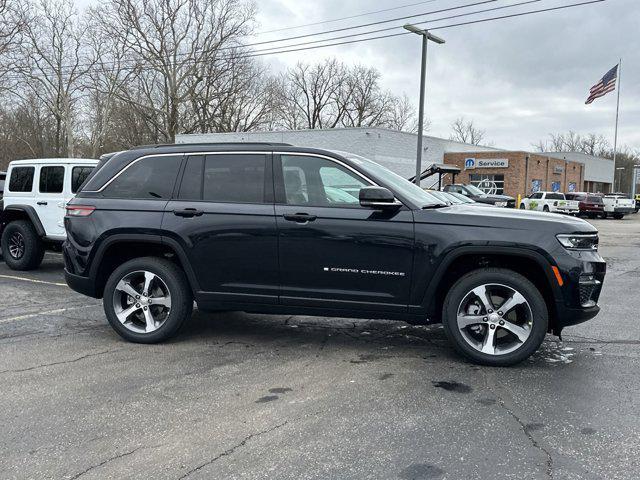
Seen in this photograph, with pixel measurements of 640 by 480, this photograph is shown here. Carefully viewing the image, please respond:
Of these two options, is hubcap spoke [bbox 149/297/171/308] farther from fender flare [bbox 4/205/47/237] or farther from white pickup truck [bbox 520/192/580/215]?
white pickup truck [bbox 520/192/580/215]

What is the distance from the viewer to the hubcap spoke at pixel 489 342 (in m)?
4.59

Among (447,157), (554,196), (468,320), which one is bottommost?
(468,320)

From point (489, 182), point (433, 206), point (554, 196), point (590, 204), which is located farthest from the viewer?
point (489, 182)

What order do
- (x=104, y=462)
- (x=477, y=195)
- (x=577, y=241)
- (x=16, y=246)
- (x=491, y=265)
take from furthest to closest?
(x=477, y=195)
(x=16, y=246)
(x=491, y=265)
(x=577, y=241)
(x=104, y=462)

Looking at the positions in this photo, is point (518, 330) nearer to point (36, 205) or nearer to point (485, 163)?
point (36, 205)

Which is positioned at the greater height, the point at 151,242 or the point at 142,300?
the point at 151,242

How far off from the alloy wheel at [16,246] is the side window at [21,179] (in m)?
0.85

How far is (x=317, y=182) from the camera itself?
4.95 metres

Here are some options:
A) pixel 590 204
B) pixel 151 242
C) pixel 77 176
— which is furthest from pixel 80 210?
pixel 590 204

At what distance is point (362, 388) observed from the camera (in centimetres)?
415

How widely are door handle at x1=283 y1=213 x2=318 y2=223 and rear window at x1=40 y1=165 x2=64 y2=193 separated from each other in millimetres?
6566

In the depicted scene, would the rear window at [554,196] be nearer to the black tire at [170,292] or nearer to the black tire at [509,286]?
the black tire at [509,286]

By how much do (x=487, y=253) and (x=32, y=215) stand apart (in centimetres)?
846

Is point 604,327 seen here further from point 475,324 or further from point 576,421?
point 576,421
